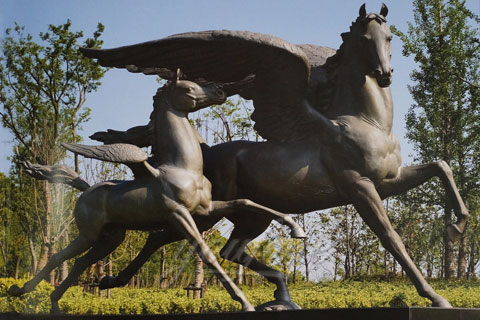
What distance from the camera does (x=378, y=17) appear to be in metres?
5.02

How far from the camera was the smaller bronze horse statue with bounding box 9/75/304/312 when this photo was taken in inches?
189

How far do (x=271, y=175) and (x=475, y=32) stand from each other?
14.4 metres

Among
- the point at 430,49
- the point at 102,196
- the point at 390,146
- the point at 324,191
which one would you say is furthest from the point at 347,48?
the point at 430,49

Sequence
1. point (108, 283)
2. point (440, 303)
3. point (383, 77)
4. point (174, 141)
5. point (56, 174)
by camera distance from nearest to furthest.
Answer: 1. point (440, 303)
2. point (383, 77)
3. point (174, 141)
4. point (56, 174)
5. point (108, 283)

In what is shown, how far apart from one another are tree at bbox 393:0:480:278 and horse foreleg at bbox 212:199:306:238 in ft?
41.5

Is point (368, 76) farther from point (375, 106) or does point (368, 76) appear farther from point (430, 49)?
point (430, 49)

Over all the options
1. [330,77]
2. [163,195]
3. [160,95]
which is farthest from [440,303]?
[160,95]

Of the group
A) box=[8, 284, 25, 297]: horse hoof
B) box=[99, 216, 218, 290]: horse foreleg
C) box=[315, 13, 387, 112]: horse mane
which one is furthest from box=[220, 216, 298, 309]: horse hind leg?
box=[8, 284, 25, 297]: horse hoof

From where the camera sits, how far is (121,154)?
4801mm

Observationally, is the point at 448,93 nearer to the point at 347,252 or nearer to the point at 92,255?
the point at 347,252

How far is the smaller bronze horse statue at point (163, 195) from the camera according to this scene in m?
4.79

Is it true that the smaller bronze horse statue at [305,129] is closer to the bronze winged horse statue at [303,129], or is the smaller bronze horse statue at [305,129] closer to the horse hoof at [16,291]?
the bronze winged horse statue at [303,129]

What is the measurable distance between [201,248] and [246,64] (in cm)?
160

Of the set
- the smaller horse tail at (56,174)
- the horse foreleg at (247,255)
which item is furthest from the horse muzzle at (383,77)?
the smaller horse tail at (56,174)
